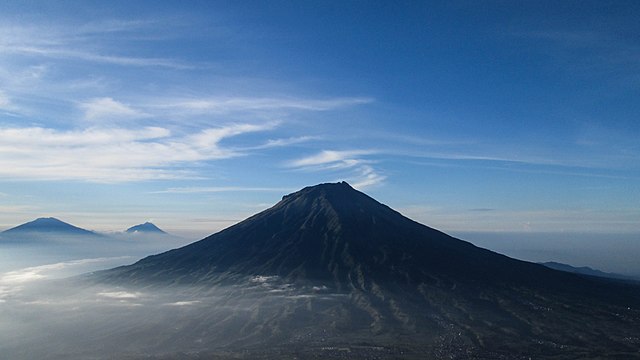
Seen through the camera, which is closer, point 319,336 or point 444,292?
point 319,336

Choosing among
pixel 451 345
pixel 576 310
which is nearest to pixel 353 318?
pixel 451 345

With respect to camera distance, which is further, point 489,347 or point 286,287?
point 286,287

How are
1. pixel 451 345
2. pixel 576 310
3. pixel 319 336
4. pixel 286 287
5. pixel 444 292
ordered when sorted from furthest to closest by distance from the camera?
pixel 286 287
pixel 444 292
pixel 576 310
pixel 319 336
pixel 451 345

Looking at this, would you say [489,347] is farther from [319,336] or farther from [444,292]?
[444,292]

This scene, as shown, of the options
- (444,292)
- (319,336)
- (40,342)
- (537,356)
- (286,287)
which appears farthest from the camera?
(286,287)

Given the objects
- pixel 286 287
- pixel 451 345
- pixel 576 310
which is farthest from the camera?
pixel 286 287

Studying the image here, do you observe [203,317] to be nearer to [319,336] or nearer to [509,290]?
[319,336]

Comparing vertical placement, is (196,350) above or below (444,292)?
below

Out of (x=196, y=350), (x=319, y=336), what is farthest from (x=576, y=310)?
(x=196, y=350)

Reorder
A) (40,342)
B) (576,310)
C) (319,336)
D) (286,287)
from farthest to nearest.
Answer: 1. (286,287)
2. (576,310)
3. (40,342)
4. (319,336)
